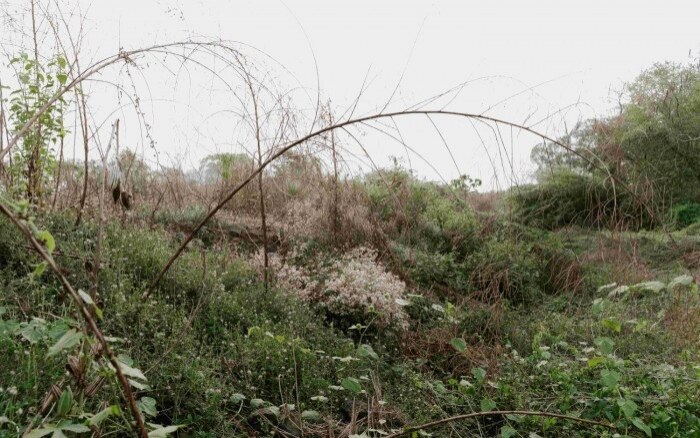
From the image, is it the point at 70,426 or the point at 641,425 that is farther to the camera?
the point at 641,425

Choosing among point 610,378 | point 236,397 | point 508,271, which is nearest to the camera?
point 236,397

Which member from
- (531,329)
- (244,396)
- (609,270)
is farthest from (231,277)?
(609,270)

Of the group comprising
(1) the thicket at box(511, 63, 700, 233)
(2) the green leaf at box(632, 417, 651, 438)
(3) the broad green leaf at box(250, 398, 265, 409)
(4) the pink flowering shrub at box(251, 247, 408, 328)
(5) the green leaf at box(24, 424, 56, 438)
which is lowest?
(2) the green leaf at box(632, 417, 651, 438)

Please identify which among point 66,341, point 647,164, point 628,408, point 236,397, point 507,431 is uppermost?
point 647,164

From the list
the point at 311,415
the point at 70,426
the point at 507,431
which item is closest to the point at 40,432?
the point at 70,426

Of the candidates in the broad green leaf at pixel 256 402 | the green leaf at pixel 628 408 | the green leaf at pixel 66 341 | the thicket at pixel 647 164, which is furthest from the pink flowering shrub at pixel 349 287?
the thicket at pixel 647 164

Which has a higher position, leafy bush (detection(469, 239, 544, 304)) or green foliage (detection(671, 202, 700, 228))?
green foliage (detection(671, 202, 700, 228))

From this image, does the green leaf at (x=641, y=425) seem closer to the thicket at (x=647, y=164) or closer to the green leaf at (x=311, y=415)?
the green leaf at (x=311, y=415)

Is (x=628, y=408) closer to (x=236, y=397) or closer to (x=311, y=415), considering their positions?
(x=311, y=415)

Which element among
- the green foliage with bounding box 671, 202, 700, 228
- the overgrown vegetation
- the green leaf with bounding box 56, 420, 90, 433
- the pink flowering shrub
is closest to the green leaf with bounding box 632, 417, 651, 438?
the overgrown vegetation

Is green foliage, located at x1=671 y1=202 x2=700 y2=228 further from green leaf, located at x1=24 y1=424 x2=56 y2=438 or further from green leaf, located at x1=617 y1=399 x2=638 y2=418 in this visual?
green leaf, located at x1=24 y1=424 x2=56 y2=438

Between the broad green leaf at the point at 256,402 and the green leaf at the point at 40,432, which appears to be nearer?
the green leaf at the point at 40,432

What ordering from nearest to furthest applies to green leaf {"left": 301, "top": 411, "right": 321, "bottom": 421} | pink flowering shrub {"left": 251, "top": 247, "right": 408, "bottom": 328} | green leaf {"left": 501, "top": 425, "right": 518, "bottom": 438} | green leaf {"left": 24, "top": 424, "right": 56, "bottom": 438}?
green leaf {"left": 24, "top": 424, "right": 56, "bottom": 438}, green leaf {"left": 301, "top": 411, "right": 321, "bottom": 421}, green leaf {"left": 501, "top": 425, "right": 518, "bottom": 438}, pink flowering shrub {"left": 251, "top": 247, "right": 408, "bottom": 328}

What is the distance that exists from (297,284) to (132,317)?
176cm
